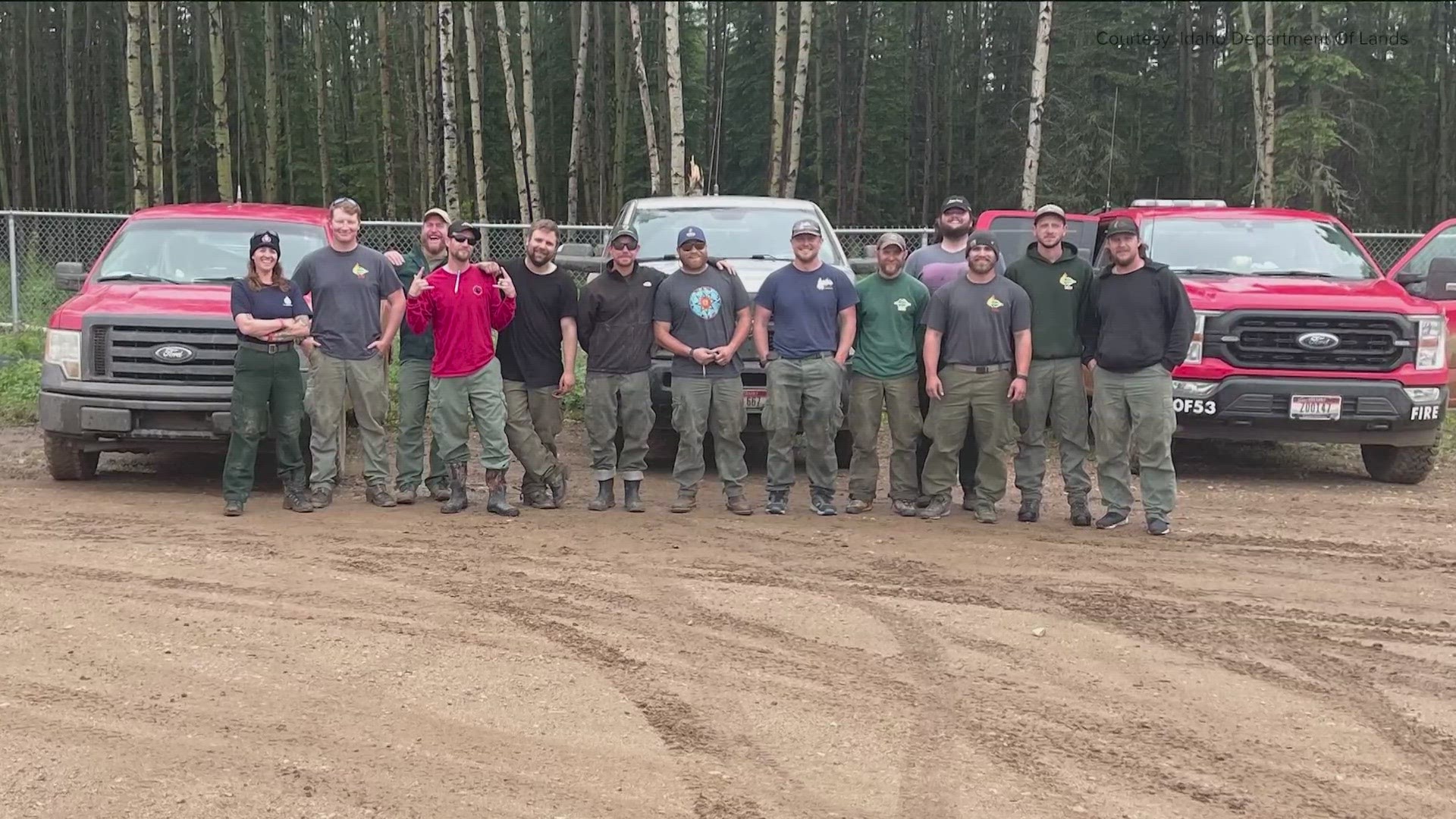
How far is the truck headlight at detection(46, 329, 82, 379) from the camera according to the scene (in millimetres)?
8648

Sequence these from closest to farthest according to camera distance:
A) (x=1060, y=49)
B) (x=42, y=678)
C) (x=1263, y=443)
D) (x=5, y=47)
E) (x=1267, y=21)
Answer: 1. (x=42, y=678)
2. (x=1263, y=443)
3. (x=1267, y=21)
4. (x=5, y=47)
5. (x=1060, y=49)

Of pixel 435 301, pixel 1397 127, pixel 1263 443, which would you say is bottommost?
pixel 1263 443

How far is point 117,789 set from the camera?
4012mm

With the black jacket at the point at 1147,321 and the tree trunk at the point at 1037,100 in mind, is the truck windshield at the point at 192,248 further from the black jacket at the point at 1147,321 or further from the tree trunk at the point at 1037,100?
the tree trunk at the point at 1037,100

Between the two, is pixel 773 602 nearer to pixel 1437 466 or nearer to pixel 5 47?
pixel 1437 466

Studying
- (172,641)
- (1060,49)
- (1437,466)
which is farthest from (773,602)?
(1060,49)

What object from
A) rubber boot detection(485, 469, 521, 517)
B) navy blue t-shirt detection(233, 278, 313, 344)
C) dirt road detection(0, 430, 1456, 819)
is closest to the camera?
dirt road detection(0, 430, 1456, 819)

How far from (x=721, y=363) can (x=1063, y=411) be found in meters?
2.18

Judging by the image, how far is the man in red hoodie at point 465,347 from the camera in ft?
27.0

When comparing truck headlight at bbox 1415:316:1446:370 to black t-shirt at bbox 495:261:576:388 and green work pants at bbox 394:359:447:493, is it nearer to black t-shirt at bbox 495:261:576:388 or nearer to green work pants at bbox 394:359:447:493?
black t-shirt at bbox 495:261:576:388

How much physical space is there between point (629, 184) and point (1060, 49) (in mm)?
14748

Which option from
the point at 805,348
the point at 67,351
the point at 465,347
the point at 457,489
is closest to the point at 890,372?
the point at 805,348

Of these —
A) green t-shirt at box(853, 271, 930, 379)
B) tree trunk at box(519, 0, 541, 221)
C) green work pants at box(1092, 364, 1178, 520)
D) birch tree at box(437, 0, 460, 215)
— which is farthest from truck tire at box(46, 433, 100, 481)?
tree trunk at box(519, 0, 541, 221)

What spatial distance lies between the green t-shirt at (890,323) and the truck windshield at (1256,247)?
2.95 m
